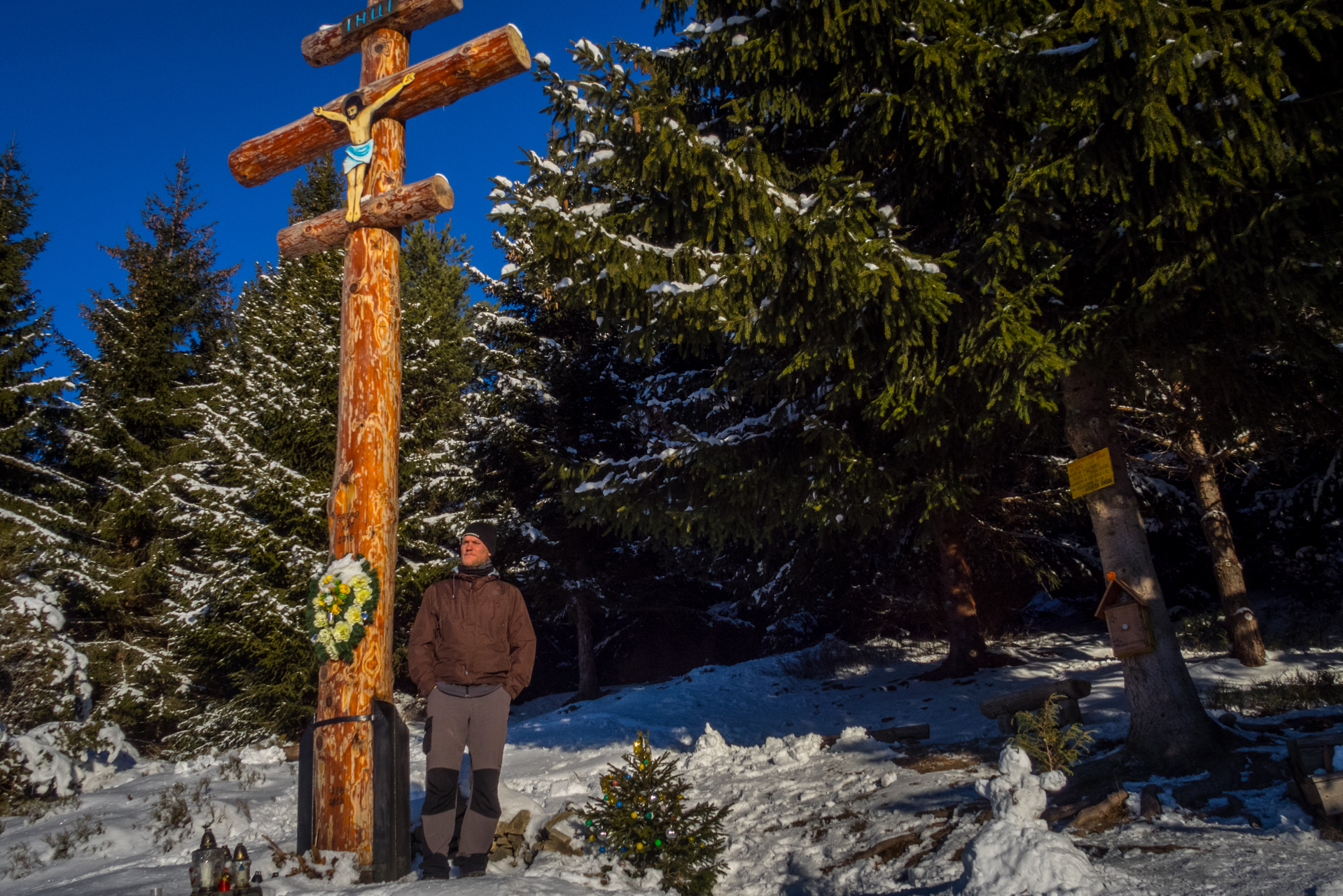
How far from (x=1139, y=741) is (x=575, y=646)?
19740 millimetres

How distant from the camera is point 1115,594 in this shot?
20.5 feet

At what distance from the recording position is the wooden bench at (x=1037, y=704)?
7359mm

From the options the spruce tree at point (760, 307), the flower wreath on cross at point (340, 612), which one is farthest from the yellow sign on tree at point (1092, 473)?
the flower wreath on cross at point (340, 612)

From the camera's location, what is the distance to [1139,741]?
20.0ft

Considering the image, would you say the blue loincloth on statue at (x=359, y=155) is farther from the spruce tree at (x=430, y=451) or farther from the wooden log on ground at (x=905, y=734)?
the spruce tree at (x=430, y=451)

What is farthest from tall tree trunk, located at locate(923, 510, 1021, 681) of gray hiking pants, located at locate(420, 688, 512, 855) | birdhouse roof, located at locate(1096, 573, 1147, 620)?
gray hiking pants, located at locate(420, 688, 512, 855)

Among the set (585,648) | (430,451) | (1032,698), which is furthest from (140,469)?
(1032,698)

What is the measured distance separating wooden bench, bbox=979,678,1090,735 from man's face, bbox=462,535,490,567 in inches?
200

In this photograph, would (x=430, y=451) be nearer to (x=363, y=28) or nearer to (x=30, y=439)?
(x=30, y=439)

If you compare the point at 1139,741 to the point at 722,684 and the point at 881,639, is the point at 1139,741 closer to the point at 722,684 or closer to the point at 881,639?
the point at 722,684

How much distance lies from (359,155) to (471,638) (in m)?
3.60

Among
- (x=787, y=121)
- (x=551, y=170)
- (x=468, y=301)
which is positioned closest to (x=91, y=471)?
(x=468, y=301)

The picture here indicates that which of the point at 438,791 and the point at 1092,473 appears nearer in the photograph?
the point at 438,791

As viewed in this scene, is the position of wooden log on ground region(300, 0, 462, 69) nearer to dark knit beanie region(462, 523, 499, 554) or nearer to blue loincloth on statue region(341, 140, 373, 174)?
blue loincloth on statue region(341, 140, 373, 174)
